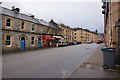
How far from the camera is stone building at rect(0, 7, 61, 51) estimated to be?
17.4 m

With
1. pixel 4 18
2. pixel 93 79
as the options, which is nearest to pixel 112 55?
pixel 93 79

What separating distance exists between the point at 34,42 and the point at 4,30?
7.45 meters

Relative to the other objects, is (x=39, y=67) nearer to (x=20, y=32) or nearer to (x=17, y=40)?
(x=17, y=40)

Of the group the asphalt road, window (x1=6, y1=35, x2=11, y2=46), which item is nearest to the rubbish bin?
the asphalt road

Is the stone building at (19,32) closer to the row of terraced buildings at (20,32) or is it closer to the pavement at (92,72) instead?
the row of terraced buildings at (20,32)

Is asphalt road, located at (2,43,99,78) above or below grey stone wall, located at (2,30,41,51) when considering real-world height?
below

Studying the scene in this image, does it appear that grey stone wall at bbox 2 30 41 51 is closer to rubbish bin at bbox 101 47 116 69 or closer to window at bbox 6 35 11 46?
A: window at bbox 6 35 11 46

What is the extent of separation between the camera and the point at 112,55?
614cm

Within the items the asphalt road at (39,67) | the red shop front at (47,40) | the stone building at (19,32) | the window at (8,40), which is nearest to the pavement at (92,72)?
the asphalt road at (39,67)

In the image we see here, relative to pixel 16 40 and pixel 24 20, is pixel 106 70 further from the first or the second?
pixel 24 20

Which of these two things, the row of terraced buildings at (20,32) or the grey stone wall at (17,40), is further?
the row of terraced buildings at (20,32)

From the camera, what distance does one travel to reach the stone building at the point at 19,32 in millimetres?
17391

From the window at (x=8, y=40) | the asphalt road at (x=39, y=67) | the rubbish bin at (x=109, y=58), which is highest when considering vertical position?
the window at (x=8, y=40)

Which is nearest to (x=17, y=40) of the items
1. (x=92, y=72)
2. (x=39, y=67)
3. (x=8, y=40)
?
(x=8, y=40)
